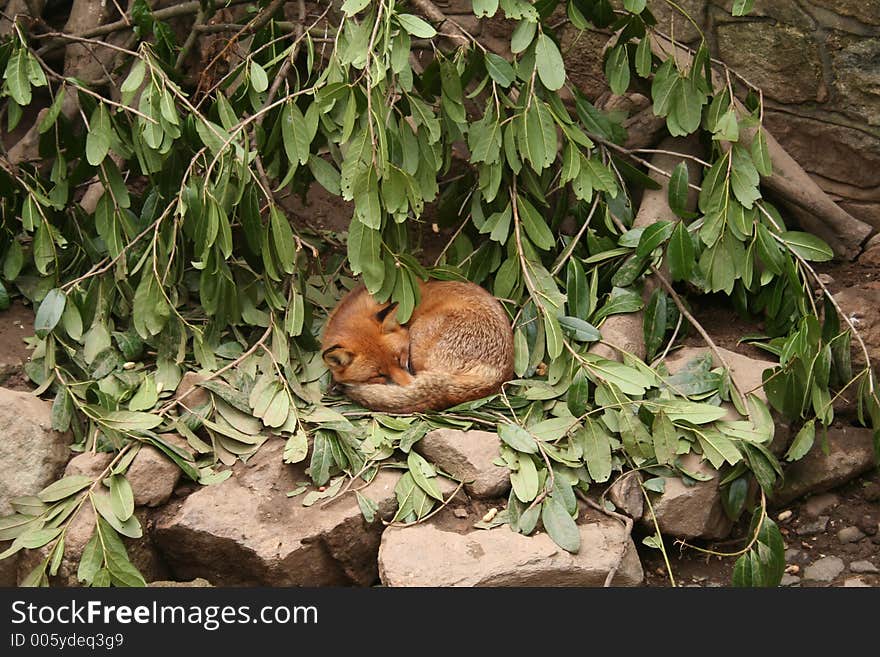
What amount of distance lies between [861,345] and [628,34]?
6.59ft

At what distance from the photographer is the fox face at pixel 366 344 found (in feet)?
17.3

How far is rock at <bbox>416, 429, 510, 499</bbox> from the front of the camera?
188 inches

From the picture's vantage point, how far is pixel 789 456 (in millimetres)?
5055

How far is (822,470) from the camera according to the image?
17.2 feet

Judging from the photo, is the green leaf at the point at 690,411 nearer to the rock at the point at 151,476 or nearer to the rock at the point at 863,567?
the rock at the point at 863,567

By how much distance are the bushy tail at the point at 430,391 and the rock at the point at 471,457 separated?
28 centimetres

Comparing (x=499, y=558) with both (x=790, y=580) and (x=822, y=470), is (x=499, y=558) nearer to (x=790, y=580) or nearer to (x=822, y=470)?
(x=790, y=580)

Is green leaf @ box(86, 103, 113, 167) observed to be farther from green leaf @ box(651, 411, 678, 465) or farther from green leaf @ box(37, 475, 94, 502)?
green leaf @ box(651, 411, 678, 465)

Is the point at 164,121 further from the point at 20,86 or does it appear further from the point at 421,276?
the point at 421,276

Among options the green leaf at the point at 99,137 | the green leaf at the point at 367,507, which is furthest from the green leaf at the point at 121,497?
the green leaf at the point at 99,137

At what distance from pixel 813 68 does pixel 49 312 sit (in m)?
4.54

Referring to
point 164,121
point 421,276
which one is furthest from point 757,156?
point 164,121

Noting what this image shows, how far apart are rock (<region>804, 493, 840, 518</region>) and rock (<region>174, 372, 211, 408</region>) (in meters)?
3.09

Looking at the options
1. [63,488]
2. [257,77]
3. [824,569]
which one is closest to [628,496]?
[824,569]
